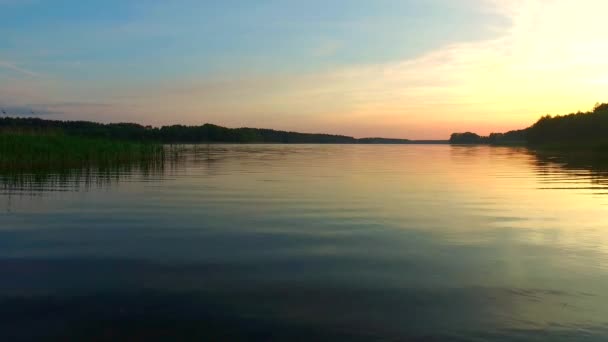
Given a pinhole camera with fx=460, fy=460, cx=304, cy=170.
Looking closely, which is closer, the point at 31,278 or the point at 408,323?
the point at 408,323

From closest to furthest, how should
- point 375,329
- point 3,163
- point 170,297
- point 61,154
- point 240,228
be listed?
point 375,329 → point 170,297 → point 240,228 → point 3,163 → point 61,154

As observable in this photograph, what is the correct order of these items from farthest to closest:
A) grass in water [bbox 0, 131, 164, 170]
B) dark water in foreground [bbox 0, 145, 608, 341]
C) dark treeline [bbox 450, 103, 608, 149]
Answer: dark treeline [bbox 450, 103, 608, 149] < grass in water [bbox 0, 131, 164, 170] < dark water in foreground [bbox 0, 145, 608, 341]

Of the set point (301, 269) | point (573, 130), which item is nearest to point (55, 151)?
point (301, 269)

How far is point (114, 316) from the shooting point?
6.88 m

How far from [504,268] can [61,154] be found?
33306mm

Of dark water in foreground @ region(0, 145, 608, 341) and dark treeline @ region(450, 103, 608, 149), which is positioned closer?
dark water in foreground @ region(0, 145, 608, 341)

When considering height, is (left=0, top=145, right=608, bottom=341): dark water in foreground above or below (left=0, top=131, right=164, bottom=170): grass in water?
below

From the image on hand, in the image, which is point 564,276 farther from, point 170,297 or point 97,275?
point 97,275

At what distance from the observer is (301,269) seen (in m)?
9.48

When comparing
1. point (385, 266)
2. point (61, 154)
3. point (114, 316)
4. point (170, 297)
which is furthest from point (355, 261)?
point (61, 154)

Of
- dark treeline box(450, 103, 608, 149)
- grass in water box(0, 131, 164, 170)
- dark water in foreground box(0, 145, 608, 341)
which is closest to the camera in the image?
dark water in foreground box(0, 145, 608, 341)

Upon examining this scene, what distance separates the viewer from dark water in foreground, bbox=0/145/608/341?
6.66m

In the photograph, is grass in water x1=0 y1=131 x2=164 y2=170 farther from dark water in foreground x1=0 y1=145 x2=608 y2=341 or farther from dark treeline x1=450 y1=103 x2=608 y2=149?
dark treeline x1=450 y1=103 x2=608 y2=149

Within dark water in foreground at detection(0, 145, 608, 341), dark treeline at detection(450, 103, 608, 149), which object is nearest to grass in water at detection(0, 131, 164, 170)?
dark water in foreground at detection(0, 145, 608, 341)
